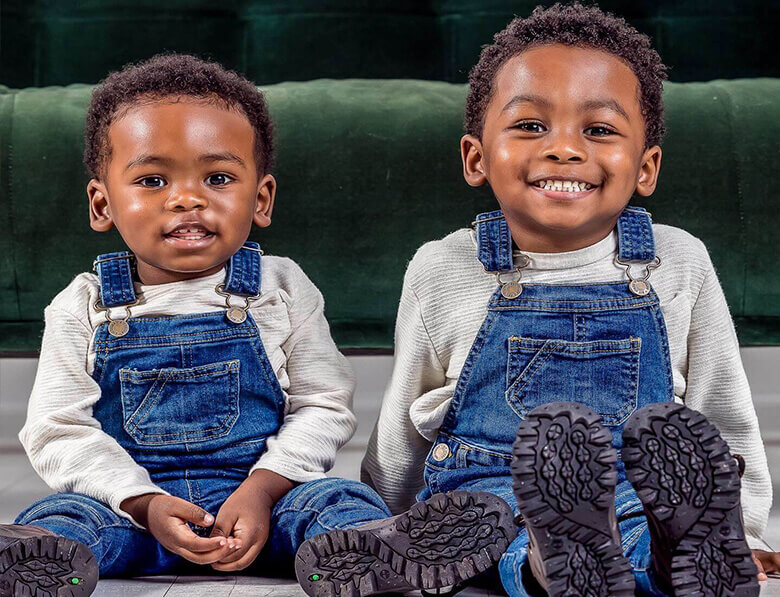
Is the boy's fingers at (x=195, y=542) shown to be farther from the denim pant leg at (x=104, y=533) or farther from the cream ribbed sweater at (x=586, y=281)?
the cream ribbed sweater at (x=586, y=281)

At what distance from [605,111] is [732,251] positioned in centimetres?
53

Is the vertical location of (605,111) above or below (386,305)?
above

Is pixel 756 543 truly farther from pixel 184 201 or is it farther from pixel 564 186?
pixel 184 201

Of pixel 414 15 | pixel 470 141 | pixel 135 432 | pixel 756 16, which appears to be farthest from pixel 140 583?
pixel 756 16

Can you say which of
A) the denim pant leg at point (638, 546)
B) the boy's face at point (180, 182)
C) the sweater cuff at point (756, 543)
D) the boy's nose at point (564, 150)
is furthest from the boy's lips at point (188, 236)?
the sweater cuff at point (756, 543)

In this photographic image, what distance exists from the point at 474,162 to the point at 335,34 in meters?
0.79

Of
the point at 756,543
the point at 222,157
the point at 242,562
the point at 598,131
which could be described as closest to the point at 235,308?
the point at 222,157

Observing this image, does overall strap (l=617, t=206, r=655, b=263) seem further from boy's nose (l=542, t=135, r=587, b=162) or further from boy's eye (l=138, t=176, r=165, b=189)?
boy's eye (l=138, t=176, r=165, b=189)

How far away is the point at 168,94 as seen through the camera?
108 centimetres

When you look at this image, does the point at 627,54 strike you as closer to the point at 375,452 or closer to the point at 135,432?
the point at 375,452

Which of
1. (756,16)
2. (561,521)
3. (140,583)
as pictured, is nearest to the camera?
(561,521)

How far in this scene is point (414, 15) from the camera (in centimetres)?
186

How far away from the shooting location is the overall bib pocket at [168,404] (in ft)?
3.49

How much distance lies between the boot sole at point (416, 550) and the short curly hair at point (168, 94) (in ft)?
1.36
